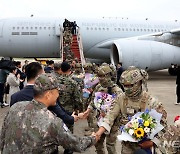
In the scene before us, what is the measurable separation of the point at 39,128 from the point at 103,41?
18039mm

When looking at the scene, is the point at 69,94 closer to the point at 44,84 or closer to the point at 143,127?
the point at 143,127

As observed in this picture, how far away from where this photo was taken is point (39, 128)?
8.29ft

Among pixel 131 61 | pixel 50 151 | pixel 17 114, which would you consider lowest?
pixel 131 61

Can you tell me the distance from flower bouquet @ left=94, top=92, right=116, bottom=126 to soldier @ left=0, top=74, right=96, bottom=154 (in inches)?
62.3

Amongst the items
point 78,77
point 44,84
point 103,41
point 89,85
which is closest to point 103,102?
point 89,85

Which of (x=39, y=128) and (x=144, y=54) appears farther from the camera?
(x=144, y=54)

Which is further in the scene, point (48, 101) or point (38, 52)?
→ point (38, 52)

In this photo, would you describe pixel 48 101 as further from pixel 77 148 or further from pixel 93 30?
pixel 93 30

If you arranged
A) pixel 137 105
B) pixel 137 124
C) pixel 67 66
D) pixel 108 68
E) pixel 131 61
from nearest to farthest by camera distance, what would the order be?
1. pixel 137 124
2. pixel 137 105
3. pixel 108 68
4. pixel 67 66
5. pixel 131 61

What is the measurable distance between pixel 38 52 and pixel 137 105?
16.8 m

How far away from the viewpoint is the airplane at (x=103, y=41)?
697 inches

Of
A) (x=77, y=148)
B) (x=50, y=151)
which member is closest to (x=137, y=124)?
(x=77, y=148)

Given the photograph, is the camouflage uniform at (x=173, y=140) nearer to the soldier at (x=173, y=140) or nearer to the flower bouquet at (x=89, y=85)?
the soldier at (x=173, y=140)

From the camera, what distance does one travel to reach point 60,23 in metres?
19.5
